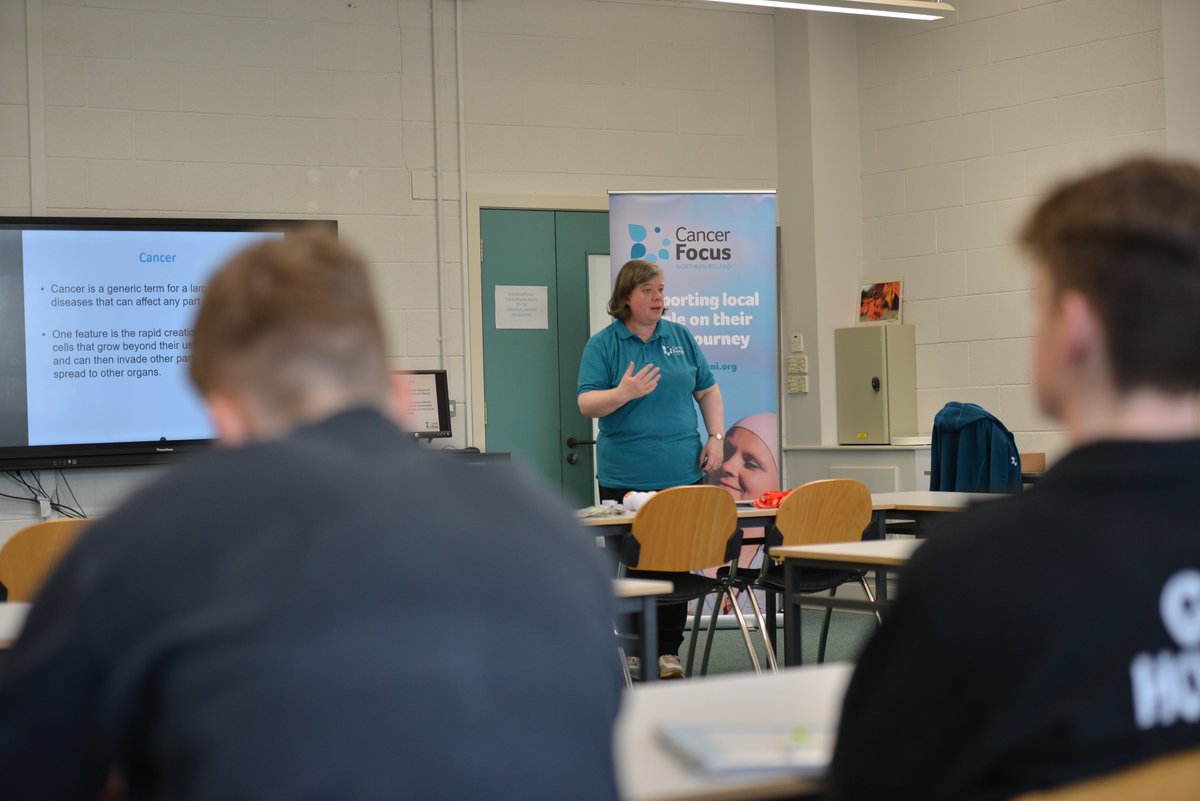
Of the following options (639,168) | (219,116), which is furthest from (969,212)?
(219,116)

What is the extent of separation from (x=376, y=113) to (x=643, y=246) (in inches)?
59.1

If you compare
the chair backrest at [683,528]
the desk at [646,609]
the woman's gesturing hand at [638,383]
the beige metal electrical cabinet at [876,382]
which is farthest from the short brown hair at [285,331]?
the beige metal electrical cabinet at [876,382]

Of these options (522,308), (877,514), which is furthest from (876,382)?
(877,514)

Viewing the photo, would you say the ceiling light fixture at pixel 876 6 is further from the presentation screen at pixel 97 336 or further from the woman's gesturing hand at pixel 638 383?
the presentation screen at pixel 97 336

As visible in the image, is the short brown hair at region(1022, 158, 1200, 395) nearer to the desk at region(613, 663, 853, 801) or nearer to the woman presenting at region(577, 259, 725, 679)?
the desk at region(613, 663, 853, 801)

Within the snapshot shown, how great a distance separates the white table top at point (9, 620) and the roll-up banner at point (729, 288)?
3.94 metres

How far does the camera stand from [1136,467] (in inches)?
41.3

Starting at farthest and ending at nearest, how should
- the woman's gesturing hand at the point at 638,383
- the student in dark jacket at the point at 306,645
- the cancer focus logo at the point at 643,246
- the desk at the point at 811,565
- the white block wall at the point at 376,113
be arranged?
1. the cancer focus logo at the point at 643,246
2. the white block wall at the point at 376,113
3. the woman's gesturing hand at the point at 638,383
4. the desk at the point at 811,565
5. the student in dark jacket at the point at 306,645

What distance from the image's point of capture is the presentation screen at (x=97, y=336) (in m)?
→ 5.61

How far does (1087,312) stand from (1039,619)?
261 millimetres

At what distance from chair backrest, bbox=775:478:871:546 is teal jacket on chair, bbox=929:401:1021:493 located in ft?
2.17

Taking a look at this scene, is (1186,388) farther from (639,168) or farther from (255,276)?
(639,168)

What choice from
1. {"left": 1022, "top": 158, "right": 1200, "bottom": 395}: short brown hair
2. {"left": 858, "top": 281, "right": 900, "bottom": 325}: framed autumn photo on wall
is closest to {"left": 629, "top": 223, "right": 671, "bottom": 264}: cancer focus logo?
{"left": 858, "top": 281, "right": 900, "bottom": 325}: framed autumn photo on wall

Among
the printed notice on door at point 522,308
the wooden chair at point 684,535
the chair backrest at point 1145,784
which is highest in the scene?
the printed notice on door at point 522,308
